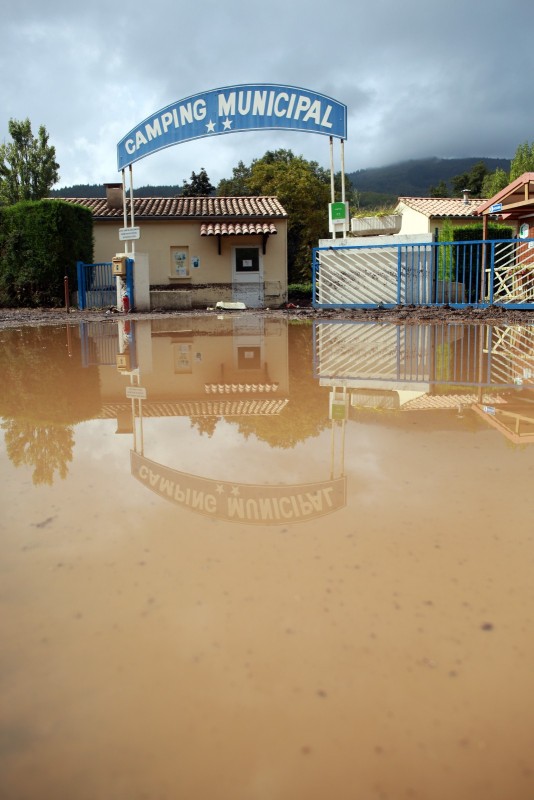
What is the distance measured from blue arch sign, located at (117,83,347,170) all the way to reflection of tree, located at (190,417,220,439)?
47.0 ft

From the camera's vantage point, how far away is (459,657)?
1.70m

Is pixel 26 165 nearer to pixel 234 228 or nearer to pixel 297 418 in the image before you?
pixel 234 228

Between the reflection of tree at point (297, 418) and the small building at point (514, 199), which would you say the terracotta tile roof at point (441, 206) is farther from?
the reflection of tree at point (297, 418)

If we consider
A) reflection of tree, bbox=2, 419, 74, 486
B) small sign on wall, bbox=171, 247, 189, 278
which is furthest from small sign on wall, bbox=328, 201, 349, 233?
reflection of tree, bbox=2, 419, 74, 486

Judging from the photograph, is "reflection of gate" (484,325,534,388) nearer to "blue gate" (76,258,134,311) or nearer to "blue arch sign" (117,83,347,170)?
"blue arch sign" (117,83,347,170)

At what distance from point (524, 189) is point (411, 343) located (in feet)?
40.2

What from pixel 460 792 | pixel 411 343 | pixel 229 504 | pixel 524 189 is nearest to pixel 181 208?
pixel 524 189

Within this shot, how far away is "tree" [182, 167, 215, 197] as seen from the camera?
181 feet

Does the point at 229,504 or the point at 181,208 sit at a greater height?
the point at 181,208

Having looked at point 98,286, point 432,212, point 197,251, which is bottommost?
point 98,286

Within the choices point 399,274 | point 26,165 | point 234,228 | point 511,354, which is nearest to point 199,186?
point 26,165

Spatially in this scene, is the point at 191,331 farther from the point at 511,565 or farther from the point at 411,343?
the point at 511,565

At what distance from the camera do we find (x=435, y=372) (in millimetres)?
6703

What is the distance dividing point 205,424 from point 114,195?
23.4 meters
